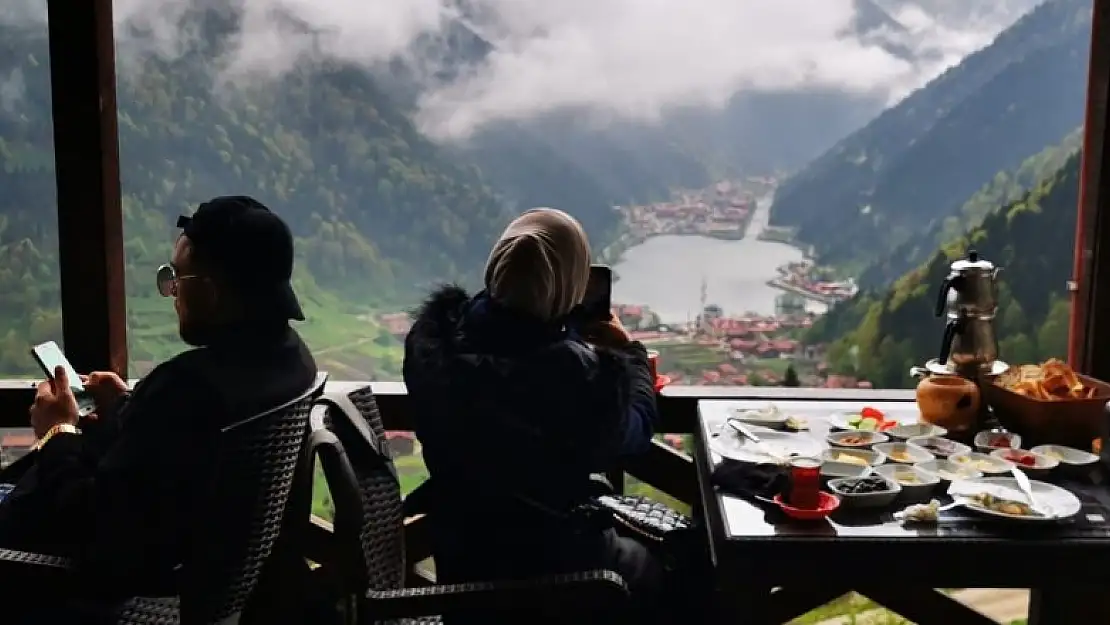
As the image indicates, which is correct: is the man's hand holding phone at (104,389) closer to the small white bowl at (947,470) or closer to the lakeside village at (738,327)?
the lakeside village at (738,327)

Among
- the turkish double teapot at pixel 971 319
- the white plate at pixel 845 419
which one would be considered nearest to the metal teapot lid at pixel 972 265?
the turkish double teapot at pixel 971 319

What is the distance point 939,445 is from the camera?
2037mm

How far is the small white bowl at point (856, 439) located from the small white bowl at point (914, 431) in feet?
0.10

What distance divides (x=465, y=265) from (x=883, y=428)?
46.6 inches

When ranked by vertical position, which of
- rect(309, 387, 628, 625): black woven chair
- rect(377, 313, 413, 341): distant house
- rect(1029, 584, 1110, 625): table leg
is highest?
rect(377, 313, 413, 341): distant house

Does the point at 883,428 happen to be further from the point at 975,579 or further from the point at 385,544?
the point at 385,544

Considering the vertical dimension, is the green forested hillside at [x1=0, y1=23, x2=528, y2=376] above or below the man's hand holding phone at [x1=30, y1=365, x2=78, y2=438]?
above

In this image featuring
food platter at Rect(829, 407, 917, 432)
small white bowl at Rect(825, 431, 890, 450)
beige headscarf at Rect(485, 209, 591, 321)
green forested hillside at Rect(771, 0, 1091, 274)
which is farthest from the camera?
green forested hillside at Rect(771, 0, 1091, 274)

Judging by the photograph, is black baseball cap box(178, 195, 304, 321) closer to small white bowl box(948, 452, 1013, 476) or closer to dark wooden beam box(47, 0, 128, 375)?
dark wooden beam box(47, 0, 128, 375)

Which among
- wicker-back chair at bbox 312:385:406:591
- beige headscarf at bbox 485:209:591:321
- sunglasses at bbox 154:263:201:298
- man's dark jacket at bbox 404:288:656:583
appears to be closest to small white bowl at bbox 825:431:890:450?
man's dark jacket at bbox 404:288:656:583

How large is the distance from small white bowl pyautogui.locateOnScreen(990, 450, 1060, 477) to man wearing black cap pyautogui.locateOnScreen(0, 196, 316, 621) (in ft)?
4.30

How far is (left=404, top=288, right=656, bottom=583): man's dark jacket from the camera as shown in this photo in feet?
5.71

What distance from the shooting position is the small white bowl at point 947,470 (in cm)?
185

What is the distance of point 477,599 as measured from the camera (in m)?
1.60
